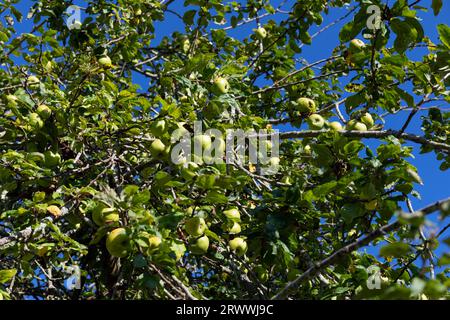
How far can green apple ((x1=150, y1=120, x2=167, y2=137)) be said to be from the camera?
7.93 ft

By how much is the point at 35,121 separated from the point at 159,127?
0.79m

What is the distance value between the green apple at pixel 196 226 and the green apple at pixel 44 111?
119 cm

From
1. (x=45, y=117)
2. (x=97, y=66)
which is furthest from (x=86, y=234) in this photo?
(x=97, y=66)

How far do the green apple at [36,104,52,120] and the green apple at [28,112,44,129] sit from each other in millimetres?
23

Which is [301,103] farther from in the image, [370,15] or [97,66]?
[97,66]

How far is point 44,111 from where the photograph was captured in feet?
9.20

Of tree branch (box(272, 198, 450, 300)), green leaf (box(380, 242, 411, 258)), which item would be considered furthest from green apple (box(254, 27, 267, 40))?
green leaf (box(380, 242, 411, 258))

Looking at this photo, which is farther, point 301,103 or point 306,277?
point 301,103

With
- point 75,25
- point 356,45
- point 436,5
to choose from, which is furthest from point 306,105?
point 75,25

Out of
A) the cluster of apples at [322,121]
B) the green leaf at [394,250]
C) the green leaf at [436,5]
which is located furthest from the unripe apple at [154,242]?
the green leaf at [436,5]
